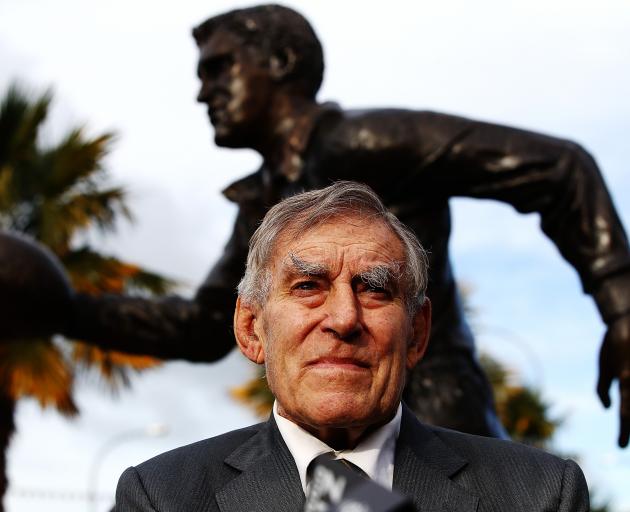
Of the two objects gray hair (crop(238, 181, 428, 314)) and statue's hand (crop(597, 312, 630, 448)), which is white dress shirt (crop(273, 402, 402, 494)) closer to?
gray hair (crop(238, 181, 428, 314))

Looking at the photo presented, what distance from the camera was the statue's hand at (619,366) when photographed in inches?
138

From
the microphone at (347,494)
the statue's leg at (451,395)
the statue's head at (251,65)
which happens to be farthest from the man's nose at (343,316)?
the statue's head at (251,65)

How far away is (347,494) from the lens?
1384mm

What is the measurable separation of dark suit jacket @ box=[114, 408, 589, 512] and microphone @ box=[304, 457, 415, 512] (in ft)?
2.58

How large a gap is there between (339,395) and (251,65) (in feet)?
7.48

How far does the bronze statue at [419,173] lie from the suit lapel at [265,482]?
1.53m

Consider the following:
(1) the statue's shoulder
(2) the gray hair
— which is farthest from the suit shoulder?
(1) the statue's shoulder

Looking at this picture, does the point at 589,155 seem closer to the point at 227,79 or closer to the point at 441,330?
the point at 441,330

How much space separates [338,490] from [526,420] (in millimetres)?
18186

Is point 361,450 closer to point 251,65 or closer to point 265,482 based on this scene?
point 265,482

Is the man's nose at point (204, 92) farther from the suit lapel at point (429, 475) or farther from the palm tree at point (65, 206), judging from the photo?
the palm tree at point (65, 206)

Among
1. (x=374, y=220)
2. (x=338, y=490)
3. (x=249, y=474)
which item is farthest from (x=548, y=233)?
(x=338, y=490)

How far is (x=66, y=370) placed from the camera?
12312mm

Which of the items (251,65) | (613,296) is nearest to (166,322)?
(251,65)
